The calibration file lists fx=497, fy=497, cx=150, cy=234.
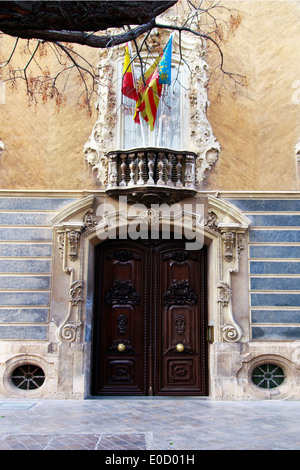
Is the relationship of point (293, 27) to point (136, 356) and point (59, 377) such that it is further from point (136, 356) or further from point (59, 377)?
point (59, 377)

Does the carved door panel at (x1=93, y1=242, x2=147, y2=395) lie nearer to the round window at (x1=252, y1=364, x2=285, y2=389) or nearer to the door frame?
the door frame

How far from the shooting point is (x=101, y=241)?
34.1ft

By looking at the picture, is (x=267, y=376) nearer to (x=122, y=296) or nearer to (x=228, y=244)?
(x=228, y=244)

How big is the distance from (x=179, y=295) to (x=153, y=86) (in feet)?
14.0

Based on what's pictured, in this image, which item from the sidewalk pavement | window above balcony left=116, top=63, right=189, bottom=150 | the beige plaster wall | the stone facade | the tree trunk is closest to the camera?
the tree trunk

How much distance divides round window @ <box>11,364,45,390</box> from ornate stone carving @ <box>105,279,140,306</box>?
6.42ft

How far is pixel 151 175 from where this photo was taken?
32.4ft

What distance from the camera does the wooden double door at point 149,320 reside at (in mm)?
10195

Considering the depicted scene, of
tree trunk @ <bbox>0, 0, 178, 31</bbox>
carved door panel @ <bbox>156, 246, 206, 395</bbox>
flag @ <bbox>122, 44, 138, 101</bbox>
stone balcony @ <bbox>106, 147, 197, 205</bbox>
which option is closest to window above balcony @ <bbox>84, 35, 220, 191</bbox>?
stone balcony @ <bbox>106, 147, 197, 205</bbox>

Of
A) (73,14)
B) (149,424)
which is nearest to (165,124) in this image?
(149,424)

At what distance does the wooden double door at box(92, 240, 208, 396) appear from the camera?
10.2 m

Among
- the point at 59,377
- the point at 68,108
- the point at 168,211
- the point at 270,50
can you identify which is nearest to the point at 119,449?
the point at 59,377

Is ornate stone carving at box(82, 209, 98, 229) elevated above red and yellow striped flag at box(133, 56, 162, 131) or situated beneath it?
situated beneath

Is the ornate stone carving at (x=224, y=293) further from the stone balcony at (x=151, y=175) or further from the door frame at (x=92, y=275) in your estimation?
the stone balcony at (x=151, y=175)
